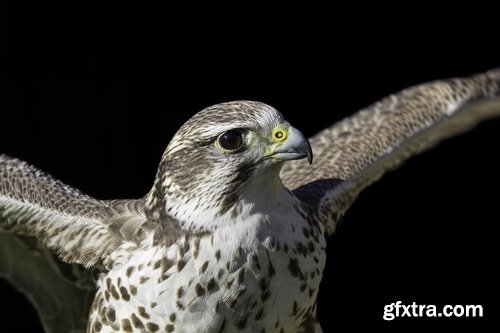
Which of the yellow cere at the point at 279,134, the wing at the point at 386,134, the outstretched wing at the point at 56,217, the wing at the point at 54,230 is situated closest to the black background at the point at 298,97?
the wing at the point at 386,134

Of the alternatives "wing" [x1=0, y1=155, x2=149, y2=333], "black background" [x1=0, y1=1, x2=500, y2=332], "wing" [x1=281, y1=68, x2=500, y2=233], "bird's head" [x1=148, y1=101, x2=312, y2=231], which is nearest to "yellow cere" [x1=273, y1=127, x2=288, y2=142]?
"bird's head" [x1=148, y1=101, x2=312, y2=231]

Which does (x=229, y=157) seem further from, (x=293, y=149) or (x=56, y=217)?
(x=56, y=217)

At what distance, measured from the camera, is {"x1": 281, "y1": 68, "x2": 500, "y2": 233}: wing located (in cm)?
602

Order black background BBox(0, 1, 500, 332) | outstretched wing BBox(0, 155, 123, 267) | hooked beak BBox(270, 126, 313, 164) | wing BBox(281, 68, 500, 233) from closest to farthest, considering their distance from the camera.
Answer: hooked beak BBox(270, 126, 313, 164), outstretched wing BBox(0, 155, 123, 267), wing BBox(281, 68, 500, 233), black background BBox(0, 1, 500, 332)

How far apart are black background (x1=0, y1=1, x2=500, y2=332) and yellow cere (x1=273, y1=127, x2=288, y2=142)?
3.42m

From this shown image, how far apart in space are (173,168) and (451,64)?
427 cm

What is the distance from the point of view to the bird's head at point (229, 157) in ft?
15.9

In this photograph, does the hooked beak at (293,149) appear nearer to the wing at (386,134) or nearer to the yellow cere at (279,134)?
the yellow cere at (279,134)

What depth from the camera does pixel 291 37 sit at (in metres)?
8.53

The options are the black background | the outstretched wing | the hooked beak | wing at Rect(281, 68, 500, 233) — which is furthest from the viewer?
the black background

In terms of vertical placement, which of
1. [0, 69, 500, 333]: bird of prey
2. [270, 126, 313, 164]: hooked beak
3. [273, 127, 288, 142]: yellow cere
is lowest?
[0, 69, 500, 333]: bird of prey

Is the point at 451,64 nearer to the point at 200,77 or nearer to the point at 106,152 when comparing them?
the point at 200,77

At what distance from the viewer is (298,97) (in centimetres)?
869

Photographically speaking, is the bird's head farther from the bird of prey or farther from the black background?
Answer: the black background
